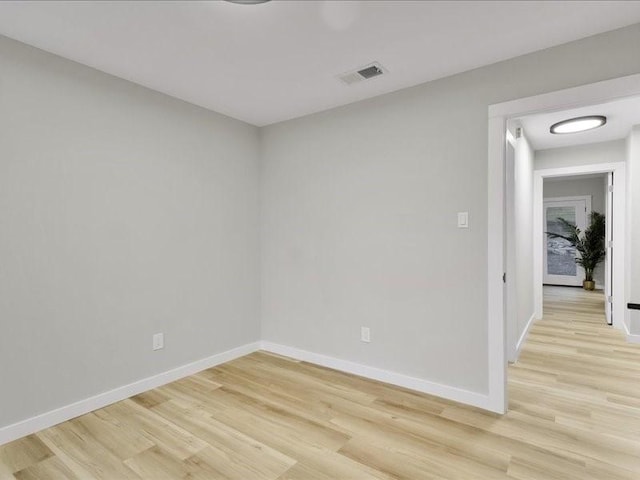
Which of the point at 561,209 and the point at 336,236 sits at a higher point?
the point at 561,209

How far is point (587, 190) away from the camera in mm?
7660

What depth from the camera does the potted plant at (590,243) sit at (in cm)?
686

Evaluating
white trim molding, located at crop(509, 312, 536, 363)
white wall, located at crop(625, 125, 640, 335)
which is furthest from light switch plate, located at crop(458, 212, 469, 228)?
white wall, located at crop(625, 125, 640, 335)

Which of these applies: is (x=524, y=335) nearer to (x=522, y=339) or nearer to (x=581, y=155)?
(x=522, y=339)

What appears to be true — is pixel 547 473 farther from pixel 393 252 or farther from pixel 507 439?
pixel 393 252

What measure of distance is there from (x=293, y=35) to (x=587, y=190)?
8.34m

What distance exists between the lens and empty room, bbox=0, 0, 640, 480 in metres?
1.89

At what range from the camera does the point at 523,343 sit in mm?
3963

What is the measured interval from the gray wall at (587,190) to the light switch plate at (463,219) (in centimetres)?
691

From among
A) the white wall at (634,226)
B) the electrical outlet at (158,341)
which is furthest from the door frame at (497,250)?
the white wall at (634,226)

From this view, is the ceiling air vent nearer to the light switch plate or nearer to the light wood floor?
the light switch plate

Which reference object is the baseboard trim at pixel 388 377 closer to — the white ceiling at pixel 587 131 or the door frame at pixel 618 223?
the white ceiling at pixel 587 131

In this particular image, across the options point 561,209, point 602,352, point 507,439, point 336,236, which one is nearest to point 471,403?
point 507,439

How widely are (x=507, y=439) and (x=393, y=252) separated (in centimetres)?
143
